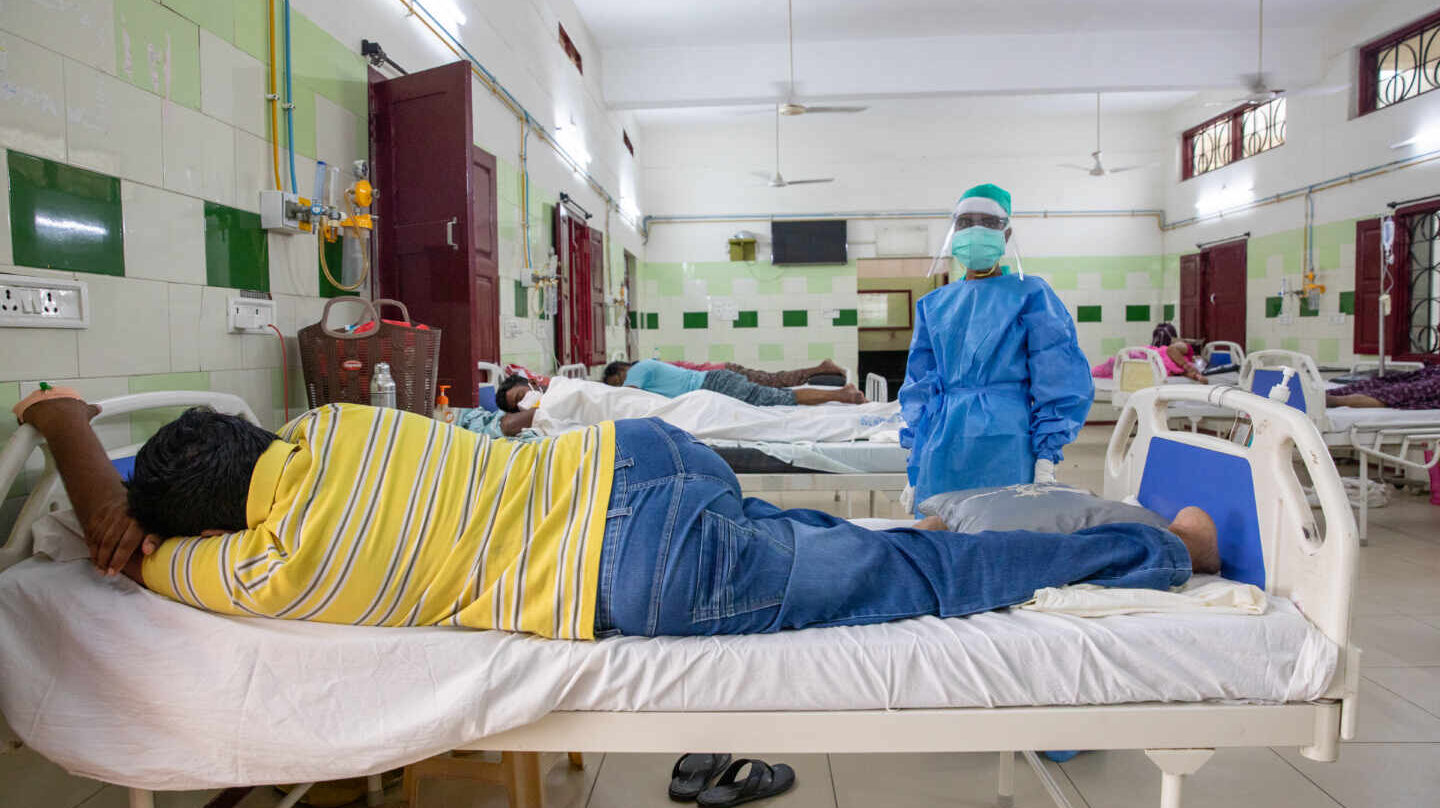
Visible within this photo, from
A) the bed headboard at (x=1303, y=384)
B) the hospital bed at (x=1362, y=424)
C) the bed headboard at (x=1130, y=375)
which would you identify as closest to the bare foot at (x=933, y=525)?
the bed headboard at (x=1303, y=384)

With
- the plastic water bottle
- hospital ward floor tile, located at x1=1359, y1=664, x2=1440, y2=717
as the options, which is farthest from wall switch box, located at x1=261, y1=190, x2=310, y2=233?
hospital ward floor tile, located at x1=1359, y1=664, x2=1440, y2=717

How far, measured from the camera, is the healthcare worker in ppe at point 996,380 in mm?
2502

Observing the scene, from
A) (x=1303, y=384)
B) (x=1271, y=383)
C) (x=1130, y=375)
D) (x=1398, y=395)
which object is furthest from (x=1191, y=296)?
(x=1303, y=384)

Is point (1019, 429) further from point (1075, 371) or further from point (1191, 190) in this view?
point (1191, 190)

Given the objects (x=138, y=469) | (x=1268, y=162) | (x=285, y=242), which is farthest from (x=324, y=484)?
(x=1268, y=162)

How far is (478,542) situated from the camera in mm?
1502

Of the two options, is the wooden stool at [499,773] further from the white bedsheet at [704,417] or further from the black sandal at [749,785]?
the white bedsheet at [704,417]

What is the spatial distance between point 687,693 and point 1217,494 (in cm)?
121

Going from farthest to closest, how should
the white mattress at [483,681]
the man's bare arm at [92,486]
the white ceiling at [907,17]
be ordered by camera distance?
the white ceiling at [907,17], the man's bare arm at [92,486], the white mattress at [483,681]

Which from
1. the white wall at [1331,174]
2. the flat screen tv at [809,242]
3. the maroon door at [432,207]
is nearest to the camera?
the maroon door at [432,207]

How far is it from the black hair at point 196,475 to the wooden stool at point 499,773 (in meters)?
0.76

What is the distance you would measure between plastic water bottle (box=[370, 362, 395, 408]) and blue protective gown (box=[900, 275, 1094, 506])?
1705 millimetres

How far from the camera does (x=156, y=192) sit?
7.06ft

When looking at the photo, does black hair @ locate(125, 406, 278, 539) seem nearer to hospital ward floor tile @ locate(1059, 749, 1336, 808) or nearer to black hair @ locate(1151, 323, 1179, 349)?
hospital ward floor tile @ locate(1059, 749, 1336, 808)
